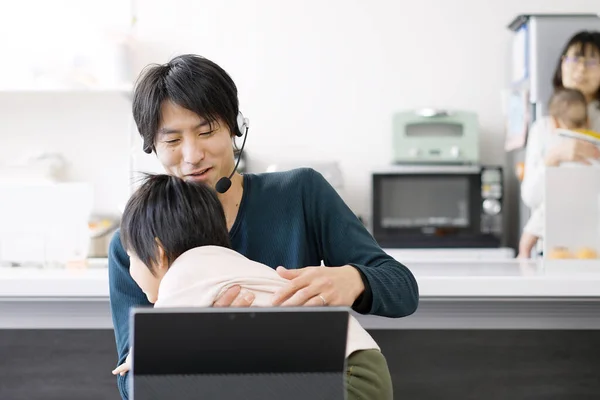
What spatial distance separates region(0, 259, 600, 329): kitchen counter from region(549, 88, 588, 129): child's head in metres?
1.16

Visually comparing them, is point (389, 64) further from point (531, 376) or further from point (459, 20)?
point (531, 376)

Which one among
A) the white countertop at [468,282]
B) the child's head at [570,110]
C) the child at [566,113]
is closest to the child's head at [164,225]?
the white countertop at [468,282]

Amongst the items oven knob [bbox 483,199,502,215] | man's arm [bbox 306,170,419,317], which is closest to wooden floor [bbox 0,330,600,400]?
man's arm [bbox 306,170,419,317]

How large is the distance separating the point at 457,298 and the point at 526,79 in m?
2.30

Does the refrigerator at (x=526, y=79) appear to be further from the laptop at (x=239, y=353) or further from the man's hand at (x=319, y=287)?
the laptop at (x=239, y=353)

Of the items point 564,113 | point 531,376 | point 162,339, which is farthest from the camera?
point 564,113

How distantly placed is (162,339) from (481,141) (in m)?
3.74

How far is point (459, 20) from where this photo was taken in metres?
4.35

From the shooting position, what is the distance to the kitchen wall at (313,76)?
4344mm

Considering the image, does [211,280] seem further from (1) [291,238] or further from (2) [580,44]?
(2) [580,44]

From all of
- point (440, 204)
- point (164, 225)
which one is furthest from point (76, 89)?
point (164, 225)

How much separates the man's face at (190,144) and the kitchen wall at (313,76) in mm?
2986

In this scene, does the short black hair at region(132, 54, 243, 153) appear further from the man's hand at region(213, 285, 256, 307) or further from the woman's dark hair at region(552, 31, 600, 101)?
the woman's dark hair at region(552, 31, 600, 101)

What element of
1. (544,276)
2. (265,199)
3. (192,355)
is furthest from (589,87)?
(192,355)
